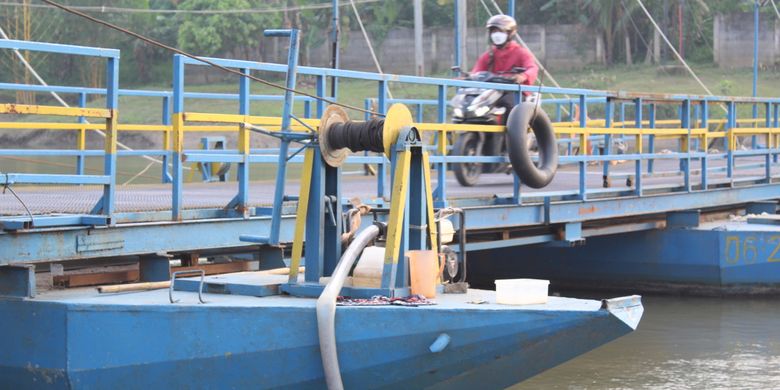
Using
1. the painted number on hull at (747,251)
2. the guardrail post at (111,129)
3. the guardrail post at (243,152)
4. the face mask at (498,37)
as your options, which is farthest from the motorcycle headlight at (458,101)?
the guardrail post at (111,129)

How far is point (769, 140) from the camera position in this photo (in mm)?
15719

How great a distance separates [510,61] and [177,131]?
593 centimetres

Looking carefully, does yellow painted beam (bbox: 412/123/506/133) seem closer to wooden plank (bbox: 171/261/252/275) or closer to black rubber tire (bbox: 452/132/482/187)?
wooden plank (bbox: 171/261/252/275)

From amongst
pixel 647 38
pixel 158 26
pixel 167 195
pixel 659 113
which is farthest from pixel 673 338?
pixel 158 26

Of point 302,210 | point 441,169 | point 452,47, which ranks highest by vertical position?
point 452,47

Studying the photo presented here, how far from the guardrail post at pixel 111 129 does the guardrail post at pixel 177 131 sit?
1.54ft

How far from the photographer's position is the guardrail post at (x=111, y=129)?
754 centimetres

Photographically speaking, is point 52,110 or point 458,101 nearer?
point 52,110

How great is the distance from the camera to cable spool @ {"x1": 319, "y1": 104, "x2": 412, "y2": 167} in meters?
7.14

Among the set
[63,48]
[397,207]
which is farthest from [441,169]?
[63,48]

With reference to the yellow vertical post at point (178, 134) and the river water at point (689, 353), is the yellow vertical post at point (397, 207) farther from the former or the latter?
the river water at point (689, 353)

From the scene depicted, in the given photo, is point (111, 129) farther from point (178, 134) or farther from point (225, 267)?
point (225, 267)

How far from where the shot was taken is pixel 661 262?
559 inches

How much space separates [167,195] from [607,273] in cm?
561
